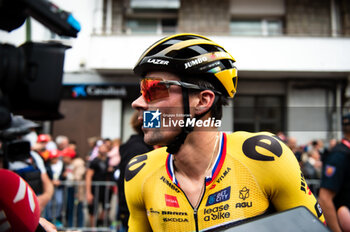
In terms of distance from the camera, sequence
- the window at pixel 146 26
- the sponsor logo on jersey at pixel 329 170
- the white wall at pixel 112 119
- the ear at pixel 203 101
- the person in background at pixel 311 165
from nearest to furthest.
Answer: the ear at pixel 203 101
the sponsor logo on jersey at pixel 329 170
the person in background at pixel 311 165
the white wall at pixel 112 119
the window at pixel 146 26

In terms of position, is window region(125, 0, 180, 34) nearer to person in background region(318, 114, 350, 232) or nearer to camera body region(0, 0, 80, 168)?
person in background region(318, 114, 350, 232)

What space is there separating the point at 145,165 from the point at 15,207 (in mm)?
855

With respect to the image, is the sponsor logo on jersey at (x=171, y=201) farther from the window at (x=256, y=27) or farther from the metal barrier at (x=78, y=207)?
the window at (x=256, y=27)

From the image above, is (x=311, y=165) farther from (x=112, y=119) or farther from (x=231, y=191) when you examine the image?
(x=112, y=119)

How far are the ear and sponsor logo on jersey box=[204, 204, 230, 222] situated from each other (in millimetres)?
555

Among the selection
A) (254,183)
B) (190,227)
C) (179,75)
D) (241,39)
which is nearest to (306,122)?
(254,183)

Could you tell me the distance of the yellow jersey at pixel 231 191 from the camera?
1470mm

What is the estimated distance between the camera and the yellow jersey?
147cm

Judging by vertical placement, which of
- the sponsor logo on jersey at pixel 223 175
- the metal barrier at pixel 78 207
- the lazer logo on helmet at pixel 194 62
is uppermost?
the lazer logo on helmet at pixel 194 62

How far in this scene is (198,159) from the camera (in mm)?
1707

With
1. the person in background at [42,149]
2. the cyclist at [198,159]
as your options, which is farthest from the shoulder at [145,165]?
the person in background at [42,149]

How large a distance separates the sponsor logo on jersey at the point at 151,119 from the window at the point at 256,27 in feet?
36.6

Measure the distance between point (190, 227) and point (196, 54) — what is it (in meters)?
0.99

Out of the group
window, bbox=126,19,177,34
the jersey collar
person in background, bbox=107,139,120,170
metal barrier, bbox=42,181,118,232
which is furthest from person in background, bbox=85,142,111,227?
window, bbox=126,19,177,34
